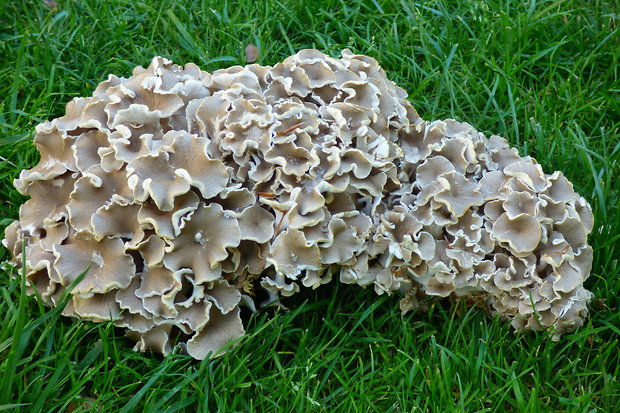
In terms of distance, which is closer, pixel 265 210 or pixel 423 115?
pixel 265 210

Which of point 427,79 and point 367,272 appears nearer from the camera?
point 367,272

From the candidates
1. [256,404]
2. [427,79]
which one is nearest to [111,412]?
[256,404]

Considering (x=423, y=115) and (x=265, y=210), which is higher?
(x=265, y=210)

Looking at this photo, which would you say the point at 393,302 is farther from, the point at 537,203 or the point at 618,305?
the point at 618,305
